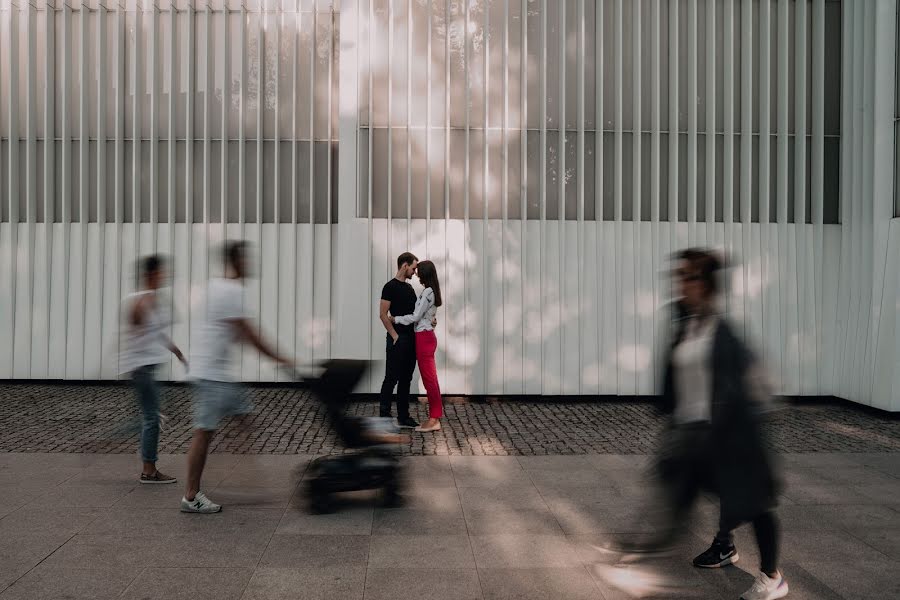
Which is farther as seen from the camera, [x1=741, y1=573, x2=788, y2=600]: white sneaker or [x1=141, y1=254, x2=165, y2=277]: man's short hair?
[x1=141, y1=254, x2=165, y2=277]: man's short hair

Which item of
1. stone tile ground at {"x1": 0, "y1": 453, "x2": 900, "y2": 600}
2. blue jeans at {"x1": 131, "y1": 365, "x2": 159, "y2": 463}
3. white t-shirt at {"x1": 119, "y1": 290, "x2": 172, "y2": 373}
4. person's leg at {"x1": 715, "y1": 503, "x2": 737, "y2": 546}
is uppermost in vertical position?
white t-shirt at {"x1": 119, "y1": 290, "x2": 172, "y2": 373}

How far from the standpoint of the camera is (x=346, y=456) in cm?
617

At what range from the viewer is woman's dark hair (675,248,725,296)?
4.51m

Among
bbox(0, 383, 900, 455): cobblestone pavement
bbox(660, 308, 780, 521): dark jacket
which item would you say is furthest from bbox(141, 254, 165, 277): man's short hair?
bbox(660, 308, 780, 521): dark jacket

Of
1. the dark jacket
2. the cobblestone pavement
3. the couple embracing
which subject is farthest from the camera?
the couple embracing

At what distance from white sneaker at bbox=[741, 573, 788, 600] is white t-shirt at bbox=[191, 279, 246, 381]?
12.6 feet

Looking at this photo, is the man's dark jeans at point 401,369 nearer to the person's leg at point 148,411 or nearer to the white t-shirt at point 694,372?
the person's leg at point 148,411

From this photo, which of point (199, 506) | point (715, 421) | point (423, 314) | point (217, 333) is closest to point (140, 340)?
point (217, 333)

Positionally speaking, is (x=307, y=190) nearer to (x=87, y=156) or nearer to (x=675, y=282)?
(x=87, y=156)

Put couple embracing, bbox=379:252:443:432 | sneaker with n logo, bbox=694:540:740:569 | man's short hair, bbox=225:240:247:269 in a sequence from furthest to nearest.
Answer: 1. couple embracing, bbox=379:252:443:432
2. man's short hair, bbox=225:240:247:269
3. sneaker with n logo, bbox=694:540:740:569

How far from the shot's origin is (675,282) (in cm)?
477

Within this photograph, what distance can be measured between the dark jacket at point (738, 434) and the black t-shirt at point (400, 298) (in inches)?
208

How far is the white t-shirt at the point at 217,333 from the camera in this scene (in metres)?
5.94

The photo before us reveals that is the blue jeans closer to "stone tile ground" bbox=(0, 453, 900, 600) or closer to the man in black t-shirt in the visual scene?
"stone tile ground" bbox=(0, 453, 900, 600)
